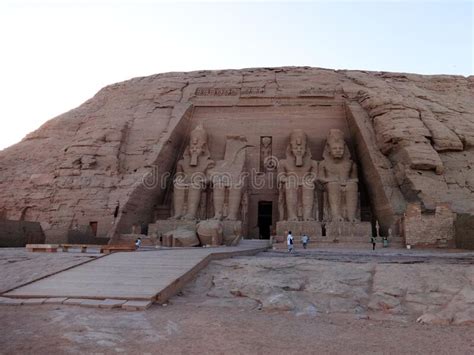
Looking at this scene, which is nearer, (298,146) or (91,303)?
(91,303)

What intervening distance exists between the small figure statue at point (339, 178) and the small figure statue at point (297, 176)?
0.49 metres

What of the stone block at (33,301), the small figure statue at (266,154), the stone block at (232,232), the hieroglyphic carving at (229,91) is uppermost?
the hieroglyphic carving at (229,91)

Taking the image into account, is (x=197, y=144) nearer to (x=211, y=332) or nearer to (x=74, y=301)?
(x=74, y=301)

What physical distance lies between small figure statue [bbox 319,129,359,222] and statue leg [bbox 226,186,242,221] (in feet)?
9.07

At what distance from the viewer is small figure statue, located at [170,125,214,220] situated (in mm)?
14234

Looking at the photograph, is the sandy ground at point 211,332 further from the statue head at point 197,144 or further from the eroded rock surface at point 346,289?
the statue head at point 197,144

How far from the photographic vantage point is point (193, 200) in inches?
560

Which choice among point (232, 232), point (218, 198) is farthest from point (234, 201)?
point (232, 232)

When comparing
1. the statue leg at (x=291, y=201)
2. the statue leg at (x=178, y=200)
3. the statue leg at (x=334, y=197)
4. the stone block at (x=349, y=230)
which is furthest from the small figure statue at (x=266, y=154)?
the stone block at (x=349, y=230)

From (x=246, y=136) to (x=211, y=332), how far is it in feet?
41.2

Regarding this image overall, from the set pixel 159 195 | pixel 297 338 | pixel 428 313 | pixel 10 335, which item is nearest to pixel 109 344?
pixel 10 335

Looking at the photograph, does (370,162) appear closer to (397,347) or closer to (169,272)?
(169,272)

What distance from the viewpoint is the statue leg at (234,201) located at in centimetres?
1387

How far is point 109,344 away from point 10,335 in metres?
0.90
